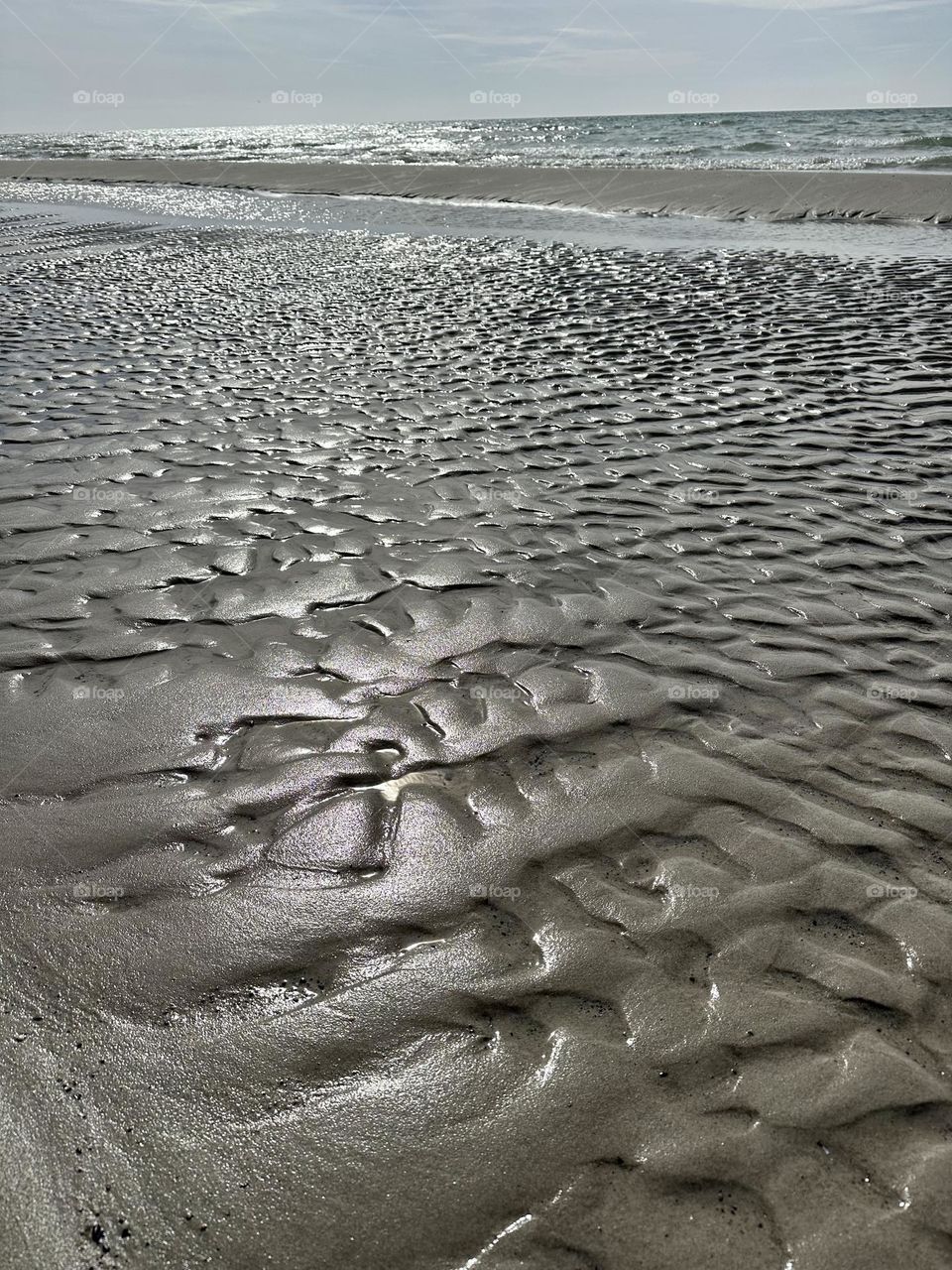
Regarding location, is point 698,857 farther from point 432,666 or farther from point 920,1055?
point 432,666

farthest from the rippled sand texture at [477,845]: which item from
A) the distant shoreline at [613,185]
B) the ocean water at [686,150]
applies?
the ocean water at [686,150]

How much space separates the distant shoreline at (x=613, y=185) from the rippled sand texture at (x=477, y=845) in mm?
18098

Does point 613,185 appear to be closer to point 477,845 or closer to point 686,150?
point 686,150

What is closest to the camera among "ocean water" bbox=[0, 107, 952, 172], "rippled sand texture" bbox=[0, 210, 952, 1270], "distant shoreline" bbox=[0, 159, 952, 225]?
"rippled sand texture" bbox=[0, 210, 952, 1270]

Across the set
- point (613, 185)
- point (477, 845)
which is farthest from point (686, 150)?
point (477, 845)

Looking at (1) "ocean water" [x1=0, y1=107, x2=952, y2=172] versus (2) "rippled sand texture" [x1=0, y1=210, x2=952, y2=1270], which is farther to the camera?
(1) "ocean water" [x1=0, y1=107, x2=952, y2=172]

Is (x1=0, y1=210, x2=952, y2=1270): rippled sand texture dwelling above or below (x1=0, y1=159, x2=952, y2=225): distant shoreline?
below

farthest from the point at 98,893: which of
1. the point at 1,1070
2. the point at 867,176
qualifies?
the point at 867,176

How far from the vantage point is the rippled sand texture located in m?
2.61

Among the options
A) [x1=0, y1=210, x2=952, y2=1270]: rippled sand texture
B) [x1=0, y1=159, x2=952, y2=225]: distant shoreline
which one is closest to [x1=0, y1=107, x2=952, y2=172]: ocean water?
[x1=0, y1=159, x2=952, y2=225]: distant shoreline

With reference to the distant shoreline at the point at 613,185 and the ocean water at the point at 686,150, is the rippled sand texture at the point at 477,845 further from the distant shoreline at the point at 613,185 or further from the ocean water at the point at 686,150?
the ocean water at the point at 686,150

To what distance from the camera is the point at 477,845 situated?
3.84m

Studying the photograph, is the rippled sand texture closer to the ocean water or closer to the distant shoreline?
the distant shoreline

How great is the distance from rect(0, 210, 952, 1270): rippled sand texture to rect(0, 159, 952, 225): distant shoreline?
18.1 meters
